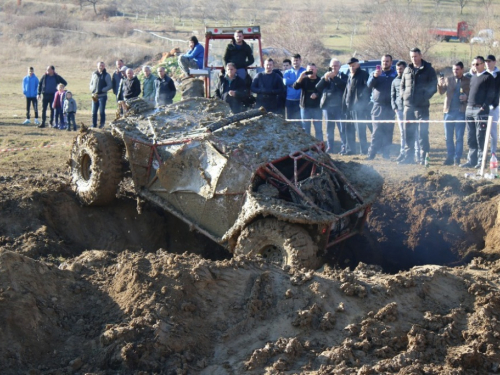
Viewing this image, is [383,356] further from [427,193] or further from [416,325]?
[427,193]

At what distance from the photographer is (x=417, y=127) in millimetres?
12898

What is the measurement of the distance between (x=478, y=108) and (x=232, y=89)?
15.7 ft

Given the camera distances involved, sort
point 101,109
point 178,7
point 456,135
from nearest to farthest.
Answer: point 456,135 → point 101,109 → point 178,7

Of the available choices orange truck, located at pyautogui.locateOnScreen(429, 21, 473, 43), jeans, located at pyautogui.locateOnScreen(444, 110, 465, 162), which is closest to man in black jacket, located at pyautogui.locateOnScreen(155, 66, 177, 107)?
jeans, located at pyautogui.locateOnScreen(444, 110, 465, 162)

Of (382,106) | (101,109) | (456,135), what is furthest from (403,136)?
(101,109)

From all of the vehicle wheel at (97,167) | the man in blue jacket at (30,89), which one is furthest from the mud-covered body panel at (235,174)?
the man in blue jacket at (30,89)

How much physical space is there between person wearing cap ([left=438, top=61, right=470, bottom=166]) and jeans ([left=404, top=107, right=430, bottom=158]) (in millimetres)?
412

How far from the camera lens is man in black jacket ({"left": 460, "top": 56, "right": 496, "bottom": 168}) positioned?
12.0 meters

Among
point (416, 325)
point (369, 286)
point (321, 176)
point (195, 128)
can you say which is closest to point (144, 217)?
point (195, 128)

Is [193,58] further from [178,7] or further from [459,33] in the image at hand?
[178,7]

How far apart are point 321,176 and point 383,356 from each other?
4.17m

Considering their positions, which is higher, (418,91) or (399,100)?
(418,91)

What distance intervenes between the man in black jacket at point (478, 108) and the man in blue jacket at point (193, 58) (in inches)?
246

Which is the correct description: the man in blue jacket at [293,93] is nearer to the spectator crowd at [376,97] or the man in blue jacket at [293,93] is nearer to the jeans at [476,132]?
the spectator crowd at [376,97]
